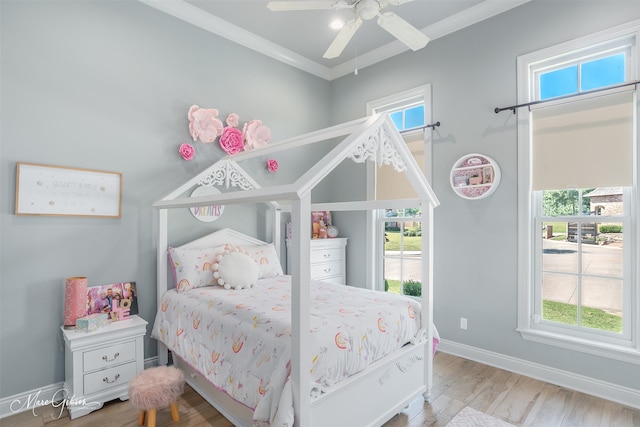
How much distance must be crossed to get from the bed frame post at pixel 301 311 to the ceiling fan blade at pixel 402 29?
124 centimetres

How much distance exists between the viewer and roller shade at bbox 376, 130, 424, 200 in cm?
343

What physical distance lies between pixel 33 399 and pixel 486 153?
3828 millimetres

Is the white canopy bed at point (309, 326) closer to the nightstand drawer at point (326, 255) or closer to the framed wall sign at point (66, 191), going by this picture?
the framed wall sign at point (66, 191)

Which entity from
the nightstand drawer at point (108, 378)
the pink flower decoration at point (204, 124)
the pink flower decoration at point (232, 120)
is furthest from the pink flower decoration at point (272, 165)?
the nightstand drawer at point (108, 378)

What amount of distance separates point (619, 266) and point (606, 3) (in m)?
1.85

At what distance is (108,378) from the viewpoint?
2221mm

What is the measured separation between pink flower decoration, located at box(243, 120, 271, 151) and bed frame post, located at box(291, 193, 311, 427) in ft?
6.79

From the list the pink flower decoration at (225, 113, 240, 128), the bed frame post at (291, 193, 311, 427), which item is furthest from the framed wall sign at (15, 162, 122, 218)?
the bed frame post at (291, 193, 311, 427)

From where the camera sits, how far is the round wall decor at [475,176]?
2.88 metres

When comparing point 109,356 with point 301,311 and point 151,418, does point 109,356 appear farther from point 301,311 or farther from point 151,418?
point 301,311

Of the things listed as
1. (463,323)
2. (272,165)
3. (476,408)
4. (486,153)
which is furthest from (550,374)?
(272,165)

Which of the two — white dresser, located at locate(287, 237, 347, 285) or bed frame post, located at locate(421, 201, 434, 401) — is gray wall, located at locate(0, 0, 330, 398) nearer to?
white dresser, located at locate(287, 237, 347, 285)

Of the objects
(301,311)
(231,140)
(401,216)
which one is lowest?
(301,311)

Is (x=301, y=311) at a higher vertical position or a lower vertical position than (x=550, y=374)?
higher
